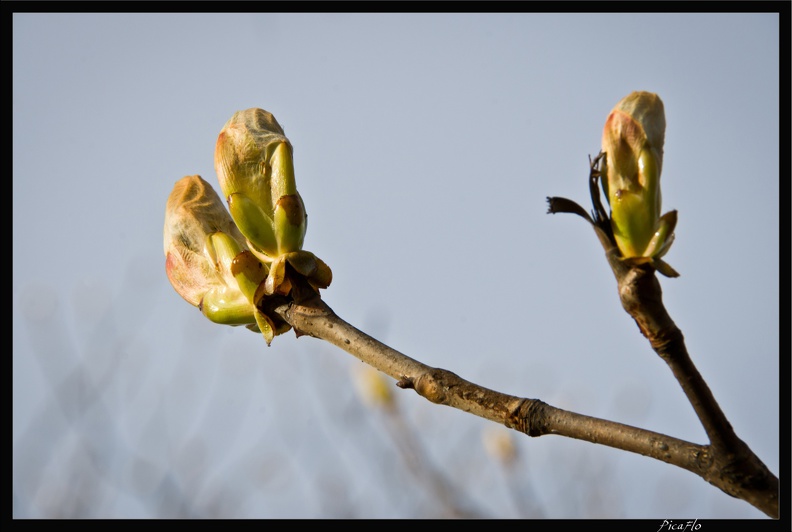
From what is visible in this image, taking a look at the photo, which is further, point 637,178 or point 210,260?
point 210,260

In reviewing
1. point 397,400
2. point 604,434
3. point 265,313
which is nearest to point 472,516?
point 397,400

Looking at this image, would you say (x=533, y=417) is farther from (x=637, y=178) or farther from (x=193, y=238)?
(x=193, y=238)

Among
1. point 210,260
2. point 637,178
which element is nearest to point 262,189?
point 210,260

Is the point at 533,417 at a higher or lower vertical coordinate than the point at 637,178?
lower

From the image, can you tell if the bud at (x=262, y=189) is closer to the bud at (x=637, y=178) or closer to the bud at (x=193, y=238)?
the bud at (x=193, y=238)

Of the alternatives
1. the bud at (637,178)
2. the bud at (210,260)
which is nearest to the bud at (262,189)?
the bud at (210,260)

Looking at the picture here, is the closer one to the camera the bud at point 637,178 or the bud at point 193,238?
the bud at point 637,178
